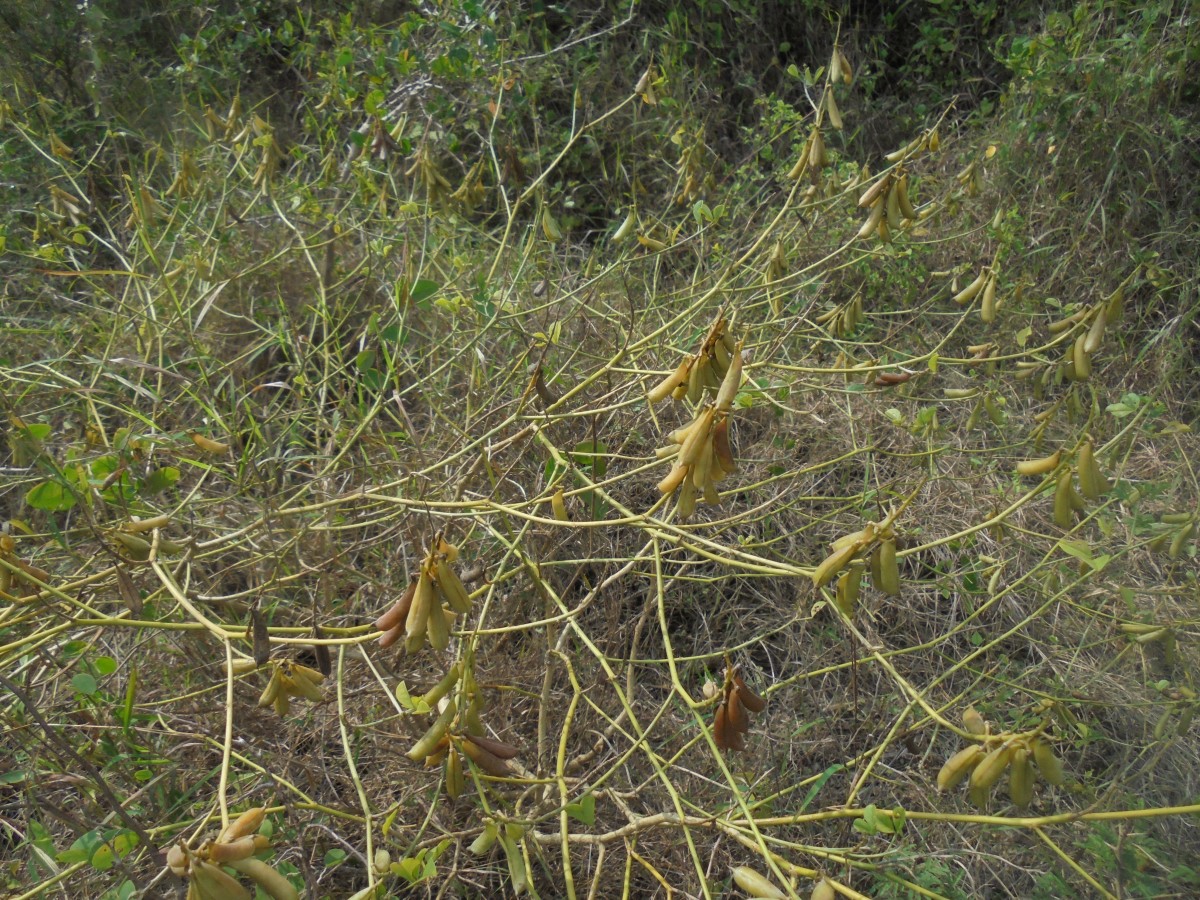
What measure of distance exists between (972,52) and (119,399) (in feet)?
10.6

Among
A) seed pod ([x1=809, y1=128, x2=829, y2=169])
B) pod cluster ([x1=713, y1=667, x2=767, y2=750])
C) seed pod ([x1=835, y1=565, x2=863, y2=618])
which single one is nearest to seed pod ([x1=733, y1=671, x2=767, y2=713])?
pod cluster ([x1=713, y1=667, x2=767, y2=750])

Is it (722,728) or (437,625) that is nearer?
(437,625)

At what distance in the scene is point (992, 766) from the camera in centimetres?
91

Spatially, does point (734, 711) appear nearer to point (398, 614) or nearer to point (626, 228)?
point (398, 614)

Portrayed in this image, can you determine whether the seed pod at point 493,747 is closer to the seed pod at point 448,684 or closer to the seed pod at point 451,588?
the seed pod at point 448,684

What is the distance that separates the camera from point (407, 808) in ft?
4.64

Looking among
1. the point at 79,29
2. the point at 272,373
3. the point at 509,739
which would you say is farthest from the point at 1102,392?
the point at 79,29

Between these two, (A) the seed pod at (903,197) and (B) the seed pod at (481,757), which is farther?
(A) the seed pod at (903,197)

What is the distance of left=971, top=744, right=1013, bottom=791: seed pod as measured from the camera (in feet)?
2.97

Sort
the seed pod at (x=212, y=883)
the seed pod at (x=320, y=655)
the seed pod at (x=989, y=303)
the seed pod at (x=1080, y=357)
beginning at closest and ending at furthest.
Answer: the seed pod at (x=212, y=883), the seed pod at (x=320, y=655), the seed pod at (x=1080, y=357), the seed pod at (x=989, y=303)

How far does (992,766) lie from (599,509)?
76cm

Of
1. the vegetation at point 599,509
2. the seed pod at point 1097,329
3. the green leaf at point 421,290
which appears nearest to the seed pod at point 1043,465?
the vegetation at point 599,509

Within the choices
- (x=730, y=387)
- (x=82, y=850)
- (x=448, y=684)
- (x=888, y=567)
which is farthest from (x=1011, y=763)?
(x=82, y=850)

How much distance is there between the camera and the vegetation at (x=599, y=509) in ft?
3.68
